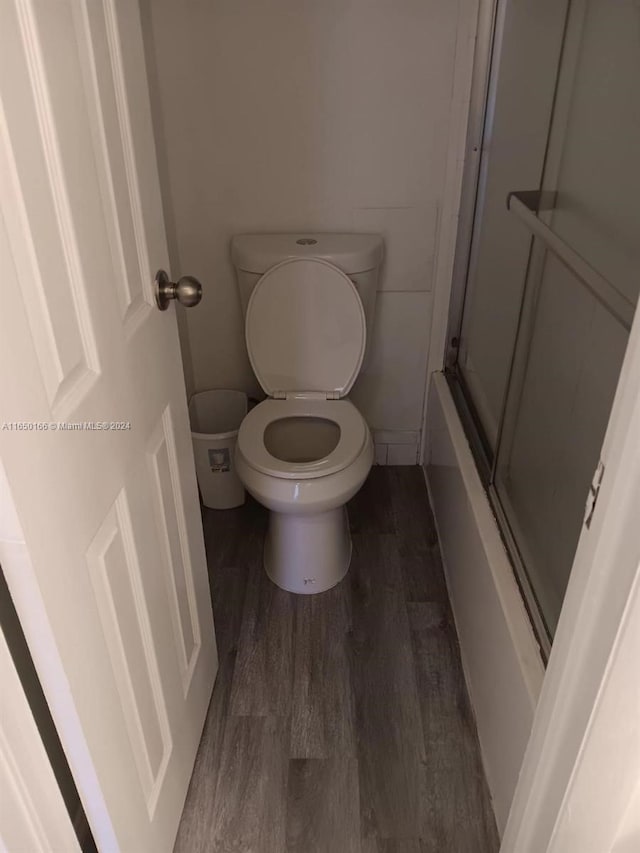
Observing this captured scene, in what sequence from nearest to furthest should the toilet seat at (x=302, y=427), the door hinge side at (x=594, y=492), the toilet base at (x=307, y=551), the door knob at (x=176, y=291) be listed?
the door hinge side at (x=594, y=492)
the door knob at (x=176, y=291)
the toilet seat at (x=302, y=427)
the toilet base at (x=307, y=551)

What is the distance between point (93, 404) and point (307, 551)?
1051mm

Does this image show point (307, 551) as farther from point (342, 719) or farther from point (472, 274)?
point (472, 274)

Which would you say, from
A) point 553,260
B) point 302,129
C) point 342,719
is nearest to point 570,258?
point 553,260

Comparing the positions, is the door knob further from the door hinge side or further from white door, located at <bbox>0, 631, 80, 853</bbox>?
the door hinge side

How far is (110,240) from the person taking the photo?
87cm

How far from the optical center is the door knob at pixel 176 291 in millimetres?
1067

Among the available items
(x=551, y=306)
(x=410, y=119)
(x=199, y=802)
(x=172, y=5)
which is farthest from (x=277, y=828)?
(x=172, y=5)

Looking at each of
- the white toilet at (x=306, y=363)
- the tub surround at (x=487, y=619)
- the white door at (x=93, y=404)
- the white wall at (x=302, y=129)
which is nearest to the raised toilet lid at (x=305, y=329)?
the white toilet at (x=306, y=363)

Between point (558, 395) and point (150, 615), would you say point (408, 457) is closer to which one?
point (558, 395)

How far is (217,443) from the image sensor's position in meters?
2.00

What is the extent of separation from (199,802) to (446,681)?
608 mm

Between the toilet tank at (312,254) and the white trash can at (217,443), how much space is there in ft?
1.18

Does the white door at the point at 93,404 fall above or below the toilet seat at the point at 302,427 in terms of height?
above

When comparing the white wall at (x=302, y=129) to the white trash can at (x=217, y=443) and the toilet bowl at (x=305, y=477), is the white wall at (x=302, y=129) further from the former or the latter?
the toilet bowl at (x=305, y=477)
